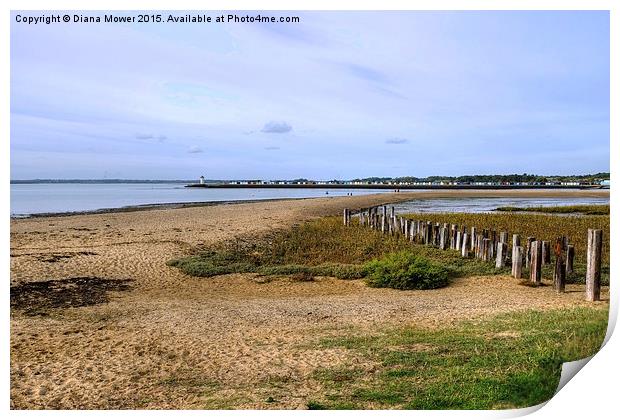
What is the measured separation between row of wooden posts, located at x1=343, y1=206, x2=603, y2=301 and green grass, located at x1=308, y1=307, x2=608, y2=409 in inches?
70.8

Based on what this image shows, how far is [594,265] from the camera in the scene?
10602 millimetres

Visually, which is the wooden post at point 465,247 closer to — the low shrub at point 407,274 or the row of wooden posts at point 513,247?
the row of wooden posts at point 513,247

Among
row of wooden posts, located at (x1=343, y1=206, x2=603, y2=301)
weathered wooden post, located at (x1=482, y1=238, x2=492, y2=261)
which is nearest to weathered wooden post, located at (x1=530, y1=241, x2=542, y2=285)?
row of wooden posts, located at (x1=343, y1=206, x2=603, y2=301)

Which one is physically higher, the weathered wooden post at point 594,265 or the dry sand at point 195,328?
the weathered wooden post at point 594,265

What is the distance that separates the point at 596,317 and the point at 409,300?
139 inches

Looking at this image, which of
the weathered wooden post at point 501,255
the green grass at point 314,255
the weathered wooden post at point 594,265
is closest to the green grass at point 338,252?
the green grass at point 314,255

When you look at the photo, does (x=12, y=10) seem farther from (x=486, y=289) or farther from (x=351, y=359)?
(x=486, y=289)

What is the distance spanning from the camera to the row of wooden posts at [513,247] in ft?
35.1

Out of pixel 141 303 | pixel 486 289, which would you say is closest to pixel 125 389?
pixel 141 303

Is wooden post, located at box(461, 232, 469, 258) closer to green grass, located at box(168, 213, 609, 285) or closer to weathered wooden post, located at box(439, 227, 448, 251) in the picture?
green grass, located at box(168, 213, 609, 285)

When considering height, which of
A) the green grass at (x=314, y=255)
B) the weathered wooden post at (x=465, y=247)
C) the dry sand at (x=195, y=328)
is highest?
the weathered wooden post at (x=465, y=247)

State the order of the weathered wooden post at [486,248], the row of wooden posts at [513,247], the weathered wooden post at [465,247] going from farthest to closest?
the weathered wooden post at [465,247] → the weathered wooden post at [486,248] → the row of wooden posts at [513,247]

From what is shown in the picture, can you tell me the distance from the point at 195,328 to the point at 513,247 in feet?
26.4

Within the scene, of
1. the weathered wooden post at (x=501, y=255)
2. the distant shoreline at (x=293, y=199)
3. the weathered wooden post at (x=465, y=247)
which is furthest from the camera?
the distant shoreline at (x=293, y=199)
